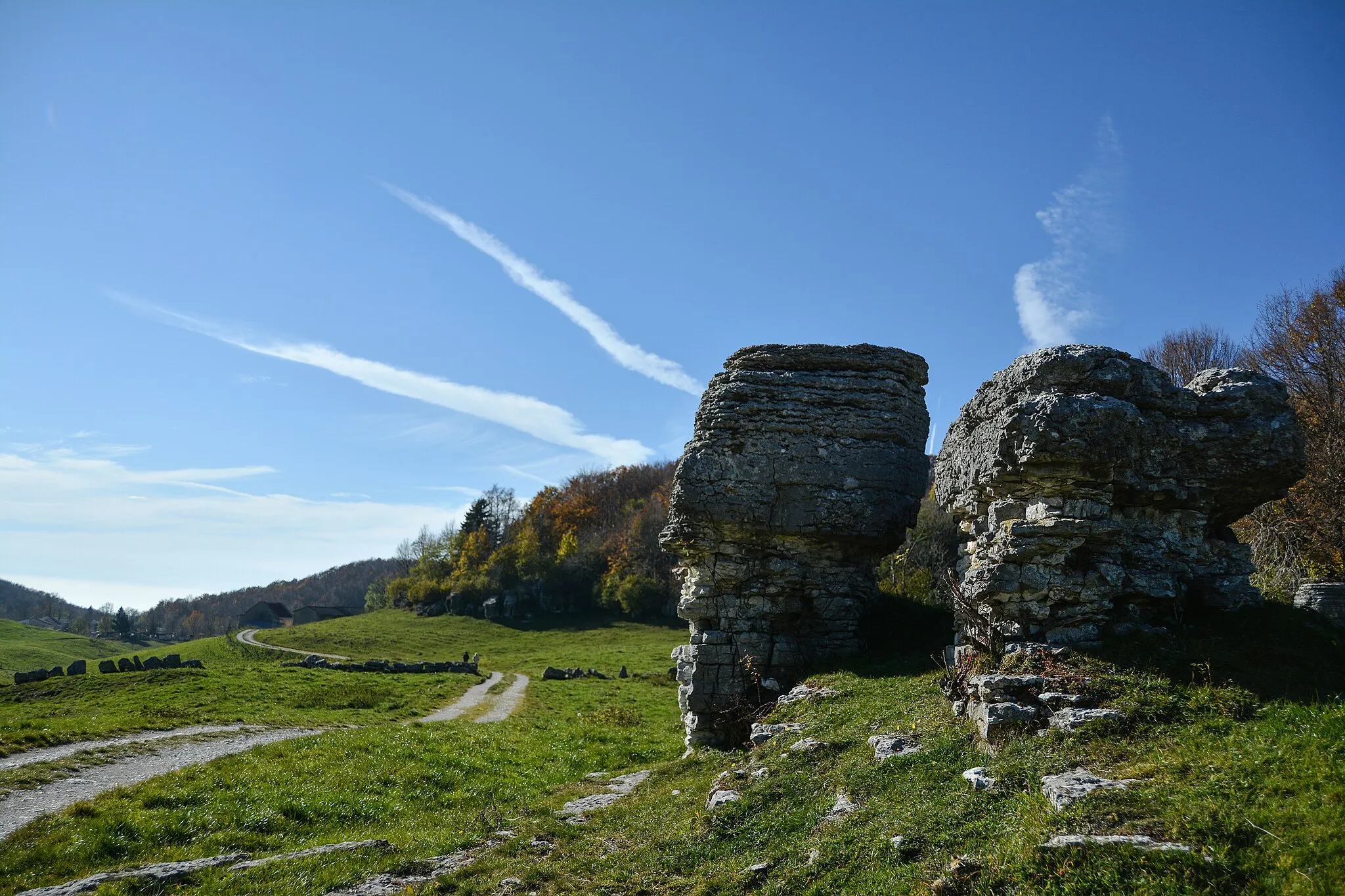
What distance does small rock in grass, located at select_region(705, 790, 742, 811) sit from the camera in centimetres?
1027

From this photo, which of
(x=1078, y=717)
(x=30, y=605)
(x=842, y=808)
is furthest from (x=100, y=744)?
(x=30, y=605)

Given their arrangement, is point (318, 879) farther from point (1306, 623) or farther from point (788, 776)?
point (1306, 623)

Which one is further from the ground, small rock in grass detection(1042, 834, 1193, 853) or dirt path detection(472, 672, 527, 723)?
small rock in grass detection(1042, 834, 1193, 853)

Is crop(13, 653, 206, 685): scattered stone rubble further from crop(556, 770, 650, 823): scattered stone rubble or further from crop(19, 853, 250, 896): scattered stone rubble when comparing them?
crop(556, 770, 650, 823): scattered stone rubble

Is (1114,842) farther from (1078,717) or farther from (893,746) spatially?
(893,746)

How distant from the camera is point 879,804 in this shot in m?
8.73

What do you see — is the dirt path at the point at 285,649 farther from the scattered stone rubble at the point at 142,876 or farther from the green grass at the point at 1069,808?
the green grass at the point at 1069,808

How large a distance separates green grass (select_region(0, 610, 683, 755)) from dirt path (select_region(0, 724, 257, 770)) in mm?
484

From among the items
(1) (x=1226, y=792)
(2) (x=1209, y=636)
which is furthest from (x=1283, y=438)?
(1) (x=1226, y=792)

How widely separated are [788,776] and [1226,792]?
5580 millimetres

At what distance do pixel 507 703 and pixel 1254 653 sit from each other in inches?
1113

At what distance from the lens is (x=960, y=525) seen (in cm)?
1446

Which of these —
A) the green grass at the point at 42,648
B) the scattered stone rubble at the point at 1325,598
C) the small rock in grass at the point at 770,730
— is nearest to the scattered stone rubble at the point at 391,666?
the green grass at the point at 42,648

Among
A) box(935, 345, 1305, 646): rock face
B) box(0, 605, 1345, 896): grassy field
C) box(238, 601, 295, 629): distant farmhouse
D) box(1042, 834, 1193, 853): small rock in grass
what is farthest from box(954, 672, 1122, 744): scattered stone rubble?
box(238, 601, 295, 629): distant farmhouse
